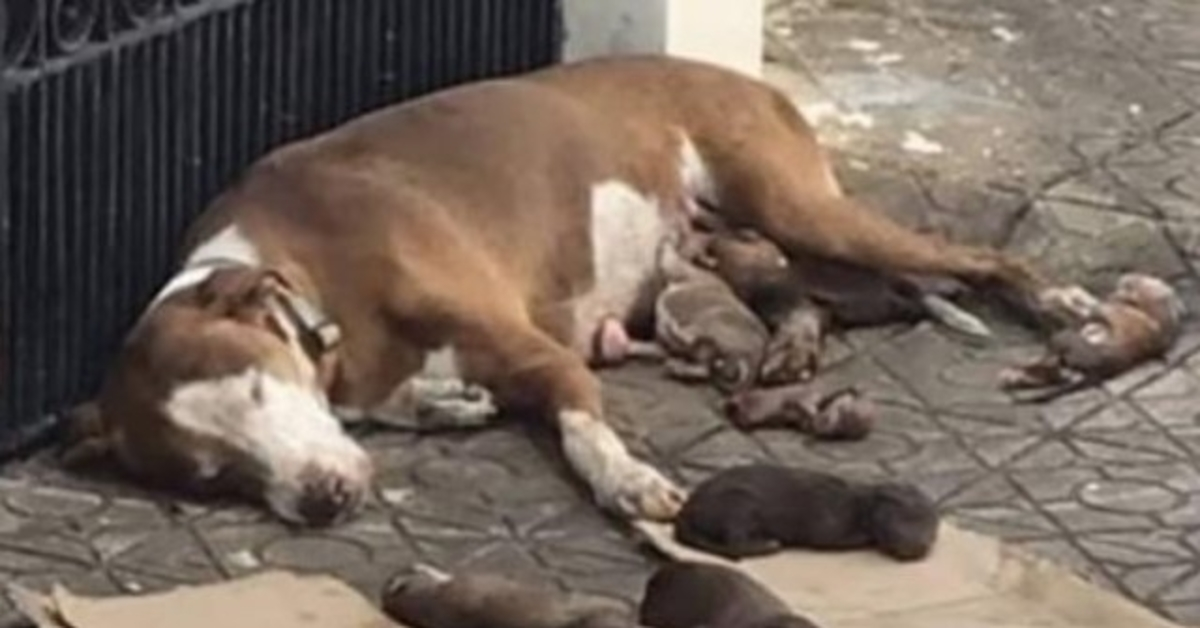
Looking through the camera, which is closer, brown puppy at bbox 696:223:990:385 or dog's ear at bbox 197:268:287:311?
dog's ear at bbox 197:268:287:311

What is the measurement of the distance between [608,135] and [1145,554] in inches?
59.1

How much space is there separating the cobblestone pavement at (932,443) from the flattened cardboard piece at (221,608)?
0.08 meters

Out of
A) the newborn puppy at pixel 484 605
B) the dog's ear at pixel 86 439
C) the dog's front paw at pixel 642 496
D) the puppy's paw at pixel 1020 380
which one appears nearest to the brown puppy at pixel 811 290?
the puppy's paw at pixel 1020 380

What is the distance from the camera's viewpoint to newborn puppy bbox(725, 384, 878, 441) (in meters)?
6.45

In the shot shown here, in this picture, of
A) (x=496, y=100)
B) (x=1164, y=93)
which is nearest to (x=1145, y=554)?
(x=496, y=100)

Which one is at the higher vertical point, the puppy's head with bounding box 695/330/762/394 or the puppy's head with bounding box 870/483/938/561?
the puppy's head with bounding box 870/483/938/561

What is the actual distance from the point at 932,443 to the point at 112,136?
142 cm

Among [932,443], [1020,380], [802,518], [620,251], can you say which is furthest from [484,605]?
[620,251]

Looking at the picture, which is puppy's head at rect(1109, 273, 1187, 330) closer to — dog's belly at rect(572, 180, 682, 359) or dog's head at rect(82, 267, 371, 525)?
dog's belly at rect(572, 180, 682, 359)

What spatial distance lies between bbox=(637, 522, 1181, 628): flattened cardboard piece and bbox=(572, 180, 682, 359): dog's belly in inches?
40.9

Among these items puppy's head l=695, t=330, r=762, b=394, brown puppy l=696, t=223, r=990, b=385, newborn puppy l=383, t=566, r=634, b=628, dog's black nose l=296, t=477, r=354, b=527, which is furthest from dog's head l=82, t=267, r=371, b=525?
brown puppy l=696, t=223, r=990, b=385

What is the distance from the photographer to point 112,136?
6.52 m

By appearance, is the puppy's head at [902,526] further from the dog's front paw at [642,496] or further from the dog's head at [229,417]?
the dog's head at [229,417]

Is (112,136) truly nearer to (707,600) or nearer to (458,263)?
(458,263)
